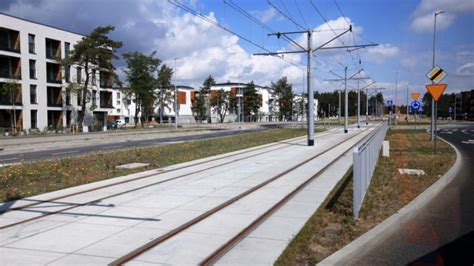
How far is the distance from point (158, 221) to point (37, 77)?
57.3 m

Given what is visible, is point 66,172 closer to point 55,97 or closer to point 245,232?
point 245,232

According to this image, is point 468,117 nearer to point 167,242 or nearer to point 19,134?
point 19,134

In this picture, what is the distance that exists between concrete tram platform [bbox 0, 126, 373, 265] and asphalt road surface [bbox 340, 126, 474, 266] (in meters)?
1.38

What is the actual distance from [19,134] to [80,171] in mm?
39927

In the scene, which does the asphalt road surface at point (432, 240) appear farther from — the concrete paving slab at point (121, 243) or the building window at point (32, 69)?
the building window at point (32, 69)

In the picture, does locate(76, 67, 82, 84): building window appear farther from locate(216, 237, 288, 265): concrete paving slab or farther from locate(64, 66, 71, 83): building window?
locate(216, 237, 288, 265): concrete paving slab

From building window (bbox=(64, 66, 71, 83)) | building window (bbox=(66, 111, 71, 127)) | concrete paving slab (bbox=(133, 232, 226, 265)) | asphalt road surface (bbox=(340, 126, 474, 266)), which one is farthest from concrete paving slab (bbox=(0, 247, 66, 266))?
building window (bbox=(66, 111, 71, 127))

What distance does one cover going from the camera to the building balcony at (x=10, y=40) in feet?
178

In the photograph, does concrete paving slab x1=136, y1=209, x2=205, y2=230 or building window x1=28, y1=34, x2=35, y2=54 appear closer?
concrete paving slab x1=136, y1=209, x2=205, y2=230

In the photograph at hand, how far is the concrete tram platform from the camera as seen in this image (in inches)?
241

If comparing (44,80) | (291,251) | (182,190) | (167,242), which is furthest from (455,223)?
(44,80)

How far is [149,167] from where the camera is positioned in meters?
17.0

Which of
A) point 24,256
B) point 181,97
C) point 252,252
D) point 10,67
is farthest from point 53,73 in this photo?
point 252,252

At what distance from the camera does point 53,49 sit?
63719mm
